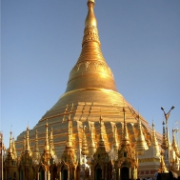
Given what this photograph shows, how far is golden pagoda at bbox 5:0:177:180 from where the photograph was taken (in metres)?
28.1

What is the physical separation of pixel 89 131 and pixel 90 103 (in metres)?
6.28

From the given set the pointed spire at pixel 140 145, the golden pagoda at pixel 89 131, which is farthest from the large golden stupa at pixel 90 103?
the pointed spire at pixel 140 145

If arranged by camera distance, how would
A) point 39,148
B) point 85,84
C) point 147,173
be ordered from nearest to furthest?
1. point 147,173
2. point 39,148
3. point 85,84

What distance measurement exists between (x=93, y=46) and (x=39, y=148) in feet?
64.2

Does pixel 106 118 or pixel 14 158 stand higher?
pixel 106 118

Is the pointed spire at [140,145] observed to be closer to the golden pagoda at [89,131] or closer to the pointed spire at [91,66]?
the golden pagoda at [89,131]

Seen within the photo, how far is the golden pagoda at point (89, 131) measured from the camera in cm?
2814

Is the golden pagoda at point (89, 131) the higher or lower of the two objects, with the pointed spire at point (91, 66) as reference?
lower

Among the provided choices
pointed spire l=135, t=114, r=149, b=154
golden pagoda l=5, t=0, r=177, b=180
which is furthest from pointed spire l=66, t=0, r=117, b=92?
pointed spire l=135, t=114, r=149, b=154

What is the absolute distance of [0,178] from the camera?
84.2 ft

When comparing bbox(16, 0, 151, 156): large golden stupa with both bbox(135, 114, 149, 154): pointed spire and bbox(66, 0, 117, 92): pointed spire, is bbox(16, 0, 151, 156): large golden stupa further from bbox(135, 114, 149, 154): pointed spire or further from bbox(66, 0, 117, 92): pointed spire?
bbox(135, 114, 149, 154): pointed spire

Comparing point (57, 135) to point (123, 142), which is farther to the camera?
point (57, 135)

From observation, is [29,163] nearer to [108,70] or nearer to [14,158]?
[14,158]

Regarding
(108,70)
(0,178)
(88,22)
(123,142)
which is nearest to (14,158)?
(0,178)
